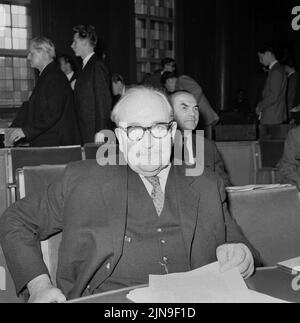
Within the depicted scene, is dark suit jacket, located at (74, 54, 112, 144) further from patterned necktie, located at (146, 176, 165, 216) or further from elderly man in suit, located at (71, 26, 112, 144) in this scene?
patterned necktie, located at (146, 176, 165, 216)

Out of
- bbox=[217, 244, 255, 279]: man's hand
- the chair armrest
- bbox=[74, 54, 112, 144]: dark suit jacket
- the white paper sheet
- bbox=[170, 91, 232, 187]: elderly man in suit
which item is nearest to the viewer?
the white paper sheet

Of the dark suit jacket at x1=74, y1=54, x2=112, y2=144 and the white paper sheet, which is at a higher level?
the dark suit jacket at x1=74, y1=54, x2=112, y2=144

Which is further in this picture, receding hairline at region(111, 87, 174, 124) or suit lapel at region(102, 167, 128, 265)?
receding hairline at region(111, 87, 174, 124)

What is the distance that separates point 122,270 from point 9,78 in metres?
6.23

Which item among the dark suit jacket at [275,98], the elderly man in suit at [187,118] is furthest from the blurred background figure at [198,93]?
the elderly man in suit at [187,118]

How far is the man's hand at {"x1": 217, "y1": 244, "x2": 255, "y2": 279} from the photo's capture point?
144 centimetres

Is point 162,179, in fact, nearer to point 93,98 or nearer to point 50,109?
point 50,109

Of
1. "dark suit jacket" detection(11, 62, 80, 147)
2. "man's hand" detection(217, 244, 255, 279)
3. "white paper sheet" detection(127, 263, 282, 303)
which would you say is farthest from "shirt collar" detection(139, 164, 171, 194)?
"dark suit jacket" detection(11, 62, 80, 147)

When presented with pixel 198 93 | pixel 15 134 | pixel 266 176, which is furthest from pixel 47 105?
pixel 198 93

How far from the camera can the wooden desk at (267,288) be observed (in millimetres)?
1236

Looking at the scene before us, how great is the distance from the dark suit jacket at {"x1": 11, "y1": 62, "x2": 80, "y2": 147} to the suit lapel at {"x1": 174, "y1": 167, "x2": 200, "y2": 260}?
2293mm

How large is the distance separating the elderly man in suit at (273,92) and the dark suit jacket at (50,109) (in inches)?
127

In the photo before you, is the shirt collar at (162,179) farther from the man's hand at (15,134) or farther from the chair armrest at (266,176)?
the man's hand at (15,134)

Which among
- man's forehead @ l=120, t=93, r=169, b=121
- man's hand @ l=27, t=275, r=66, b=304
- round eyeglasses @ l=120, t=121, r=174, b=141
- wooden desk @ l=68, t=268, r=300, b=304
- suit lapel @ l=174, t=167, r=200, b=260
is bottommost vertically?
man's hand @ l=27, t=275, r=66, b=304
